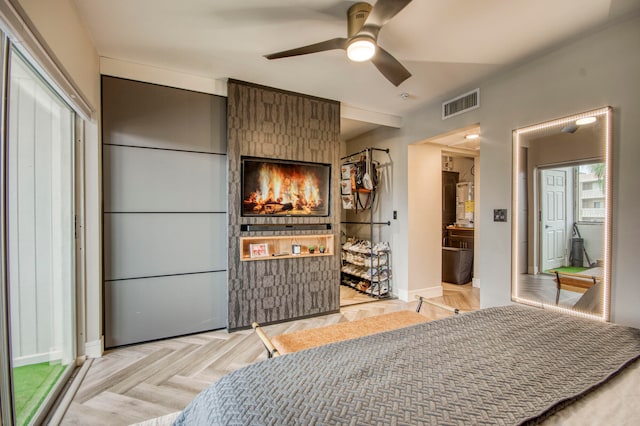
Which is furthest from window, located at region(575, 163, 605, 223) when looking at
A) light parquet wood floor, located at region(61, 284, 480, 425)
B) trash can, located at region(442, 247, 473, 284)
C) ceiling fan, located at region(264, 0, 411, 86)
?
trash can, located at region(442, 247, 473, 284)

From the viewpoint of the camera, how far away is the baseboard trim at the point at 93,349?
7.82 ft

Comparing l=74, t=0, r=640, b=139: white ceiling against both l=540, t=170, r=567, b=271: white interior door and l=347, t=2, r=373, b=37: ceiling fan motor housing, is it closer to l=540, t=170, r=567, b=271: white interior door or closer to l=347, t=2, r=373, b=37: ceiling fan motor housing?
l=347, t=2, r=373, b=37: ceiling fan motor housing

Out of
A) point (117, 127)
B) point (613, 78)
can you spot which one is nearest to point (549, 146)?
point (613, 78)

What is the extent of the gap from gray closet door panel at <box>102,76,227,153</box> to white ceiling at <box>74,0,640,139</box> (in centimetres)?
25

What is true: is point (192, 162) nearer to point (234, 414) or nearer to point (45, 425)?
point (45, 425)

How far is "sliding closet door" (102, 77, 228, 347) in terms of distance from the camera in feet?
8.55

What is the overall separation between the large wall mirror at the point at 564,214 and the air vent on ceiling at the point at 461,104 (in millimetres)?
617

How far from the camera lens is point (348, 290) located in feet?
15.3

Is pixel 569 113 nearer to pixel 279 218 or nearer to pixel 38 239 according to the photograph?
pixel 279 218

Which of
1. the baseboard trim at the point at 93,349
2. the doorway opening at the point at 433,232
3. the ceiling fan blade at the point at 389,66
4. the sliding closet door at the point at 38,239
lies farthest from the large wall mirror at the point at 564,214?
the baseboard trim at the point at 93,349

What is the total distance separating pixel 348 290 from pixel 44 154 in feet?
13.0

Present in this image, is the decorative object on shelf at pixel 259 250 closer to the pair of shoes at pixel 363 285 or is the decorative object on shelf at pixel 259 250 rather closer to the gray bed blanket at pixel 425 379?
the pair of shoes at pixel 363 285

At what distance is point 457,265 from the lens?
16.1 feet

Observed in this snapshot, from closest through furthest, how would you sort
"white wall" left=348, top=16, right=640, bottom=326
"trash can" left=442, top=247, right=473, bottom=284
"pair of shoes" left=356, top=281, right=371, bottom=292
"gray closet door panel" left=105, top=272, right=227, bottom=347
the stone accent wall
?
"white wall" left=348, top=16, right=640, bottom=326, "gray closet door panel" left=105, top=272, right=227, bottom=347, the stone accent wall, "pair of shoes" left=356, top=281, right=371, bottom=292, "trash can" left=442, top=247, right=473, bottom=284
